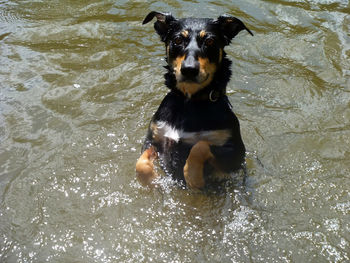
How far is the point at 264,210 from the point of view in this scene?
418 cm

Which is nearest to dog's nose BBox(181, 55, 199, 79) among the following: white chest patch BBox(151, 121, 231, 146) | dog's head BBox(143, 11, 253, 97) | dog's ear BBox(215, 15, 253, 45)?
dog's head BBox(143, 11, 253, 97)

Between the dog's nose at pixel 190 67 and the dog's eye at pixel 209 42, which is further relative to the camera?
the dog's eye at pixel 209 42

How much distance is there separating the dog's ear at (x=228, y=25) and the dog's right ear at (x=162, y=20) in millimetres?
547

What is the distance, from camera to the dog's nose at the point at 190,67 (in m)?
3.75

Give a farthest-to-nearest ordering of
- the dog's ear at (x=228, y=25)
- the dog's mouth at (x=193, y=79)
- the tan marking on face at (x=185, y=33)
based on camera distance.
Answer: the dog's ear at (x=228, y=25) < the tan marking on face at (x=185, y=33) < the dog's mouth at (x=193, y=79)

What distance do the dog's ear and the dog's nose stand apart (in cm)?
82

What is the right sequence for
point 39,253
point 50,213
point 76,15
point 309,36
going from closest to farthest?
point 39,253
point 50,213
point 309,36
point 76,15

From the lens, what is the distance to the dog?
4039 millimetres

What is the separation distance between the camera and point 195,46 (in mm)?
4016

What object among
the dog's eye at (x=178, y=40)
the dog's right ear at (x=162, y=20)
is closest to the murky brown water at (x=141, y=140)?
the dog's right ear at (x=162, y=20)

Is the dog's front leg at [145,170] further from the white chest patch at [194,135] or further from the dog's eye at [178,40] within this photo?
the dog's eye at [178,40]

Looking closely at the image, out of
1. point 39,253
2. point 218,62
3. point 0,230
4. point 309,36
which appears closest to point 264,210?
point 218,62

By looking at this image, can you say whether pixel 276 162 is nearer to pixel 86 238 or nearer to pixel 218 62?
pixel 218 62

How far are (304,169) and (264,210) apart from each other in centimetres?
92
